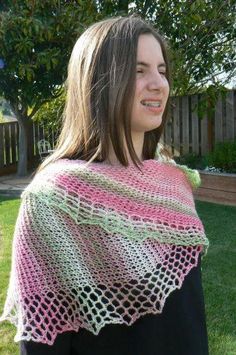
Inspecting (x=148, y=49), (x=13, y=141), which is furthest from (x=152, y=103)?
(x=13, y=141)

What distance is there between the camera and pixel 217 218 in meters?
5.62

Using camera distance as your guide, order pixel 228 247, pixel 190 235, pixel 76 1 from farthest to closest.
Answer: pixel 76 1
pixel 228 247
pixel 190 235

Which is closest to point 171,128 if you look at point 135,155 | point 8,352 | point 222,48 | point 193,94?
point 193,94

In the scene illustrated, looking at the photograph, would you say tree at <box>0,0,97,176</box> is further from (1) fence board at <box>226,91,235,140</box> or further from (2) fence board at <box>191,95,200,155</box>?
(1) fence board at <box>226,91,235,140</box>

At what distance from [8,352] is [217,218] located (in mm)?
3341

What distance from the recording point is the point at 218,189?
21.3 ft

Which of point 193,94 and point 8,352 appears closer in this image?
point 8,352

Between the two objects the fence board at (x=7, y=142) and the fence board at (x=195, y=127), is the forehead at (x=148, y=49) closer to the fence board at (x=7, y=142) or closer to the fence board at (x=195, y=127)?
the fence board at (x=195, y=127)

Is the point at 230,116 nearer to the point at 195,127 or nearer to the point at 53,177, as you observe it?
the point at 195,127

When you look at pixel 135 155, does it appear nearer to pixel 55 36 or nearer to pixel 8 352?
pixel 8 352

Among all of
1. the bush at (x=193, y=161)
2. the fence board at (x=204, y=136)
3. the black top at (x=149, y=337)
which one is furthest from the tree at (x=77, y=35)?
the black top at (x=149, y=337)

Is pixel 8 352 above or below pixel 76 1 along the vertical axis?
below

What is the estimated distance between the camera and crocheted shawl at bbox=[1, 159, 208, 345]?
1.12 meters

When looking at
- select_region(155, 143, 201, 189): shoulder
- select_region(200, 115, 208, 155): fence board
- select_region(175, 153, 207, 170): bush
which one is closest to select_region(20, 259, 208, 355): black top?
select_region(155, 143, 201, 189): shoulder
